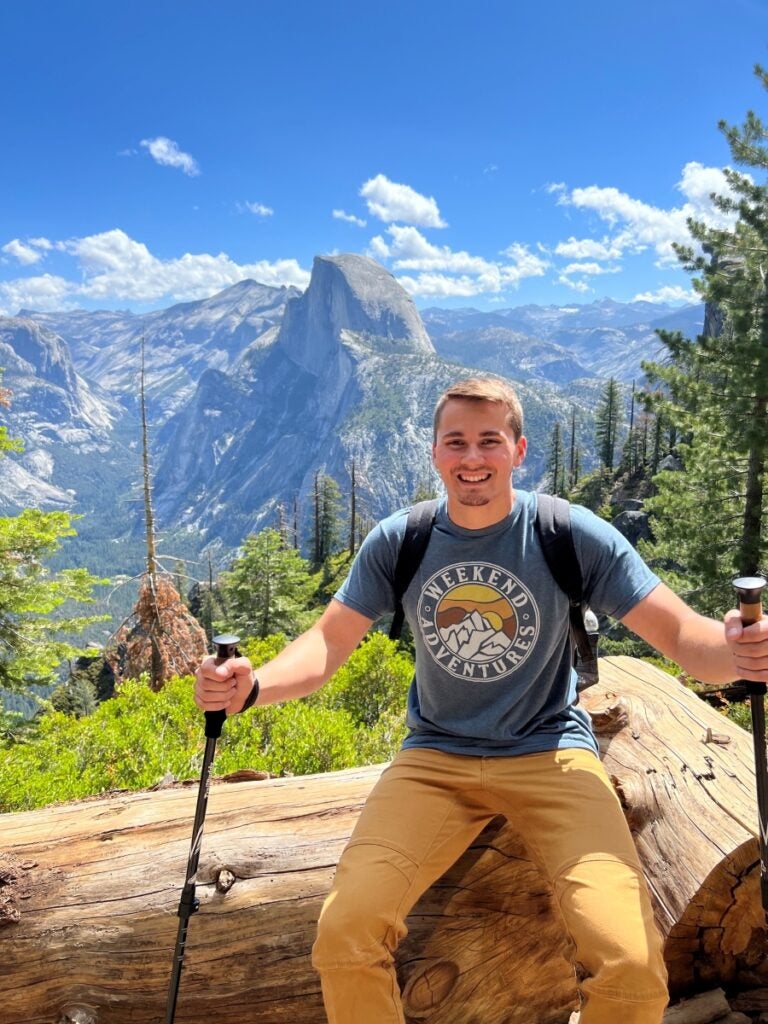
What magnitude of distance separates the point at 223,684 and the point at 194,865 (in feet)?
2.86

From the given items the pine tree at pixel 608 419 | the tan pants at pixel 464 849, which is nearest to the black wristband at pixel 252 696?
the tan pants at pixel 464 849

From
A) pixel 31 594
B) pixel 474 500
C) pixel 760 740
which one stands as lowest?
pixel 31 594

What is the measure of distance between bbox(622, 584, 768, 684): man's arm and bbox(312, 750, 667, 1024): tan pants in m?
0.69

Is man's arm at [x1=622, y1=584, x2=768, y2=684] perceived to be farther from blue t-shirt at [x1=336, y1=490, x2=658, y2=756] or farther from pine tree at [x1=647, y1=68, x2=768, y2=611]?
pine tree at [x1=647, y1=68, x2=768, y2=611]

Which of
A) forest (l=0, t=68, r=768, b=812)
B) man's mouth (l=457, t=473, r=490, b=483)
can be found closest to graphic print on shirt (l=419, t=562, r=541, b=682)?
man's mouth (l=457, t=473, r=490, b=483)

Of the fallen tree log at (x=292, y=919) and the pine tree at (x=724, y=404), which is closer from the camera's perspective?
the fallen tree log at (x=292, y=919)

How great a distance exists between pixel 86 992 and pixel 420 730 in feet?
6.63

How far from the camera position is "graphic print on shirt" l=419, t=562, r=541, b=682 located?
3145 mm

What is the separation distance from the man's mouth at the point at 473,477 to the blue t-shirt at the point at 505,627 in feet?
0.77

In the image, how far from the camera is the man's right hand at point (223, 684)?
2.94 m

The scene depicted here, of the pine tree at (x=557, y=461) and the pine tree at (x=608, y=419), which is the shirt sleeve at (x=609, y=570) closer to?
the pine tree at (x=608, y=419)

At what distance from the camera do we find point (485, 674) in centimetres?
314

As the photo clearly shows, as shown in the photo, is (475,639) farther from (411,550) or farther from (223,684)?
(223,684)

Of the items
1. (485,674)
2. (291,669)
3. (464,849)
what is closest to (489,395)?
(485,674)
